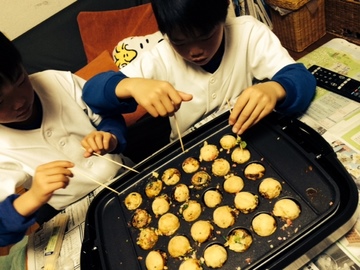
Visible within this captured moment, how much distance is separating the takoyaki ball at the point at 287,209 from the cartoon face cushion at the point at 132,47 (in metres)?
1.26

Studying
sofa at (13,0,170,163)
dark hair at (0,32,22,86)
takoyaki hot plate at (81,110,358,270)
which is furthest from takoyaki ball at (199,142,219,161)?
sofa at (13,0,170,163)

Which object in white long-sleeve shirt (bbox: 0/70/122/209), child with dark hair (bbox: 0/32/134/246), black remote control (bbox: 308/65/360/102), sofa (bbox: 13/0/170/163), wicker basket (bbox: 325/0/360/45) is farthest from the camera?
sofa (bbox: 13/0/170/163)

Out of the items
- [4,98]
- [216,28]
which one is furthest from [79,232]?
[216,28]

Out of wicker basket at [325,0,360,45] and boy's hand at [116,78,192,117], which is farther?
wicker basket at [325,0,360,45]

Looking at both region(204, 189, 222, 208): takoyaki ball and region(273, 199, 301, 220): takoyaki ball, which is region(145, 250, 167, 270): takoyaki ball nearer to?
region(204, 189, 222, 208): takoyaki ball

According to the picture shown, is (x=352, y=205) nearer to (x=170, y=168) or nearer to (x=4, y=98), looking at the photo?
(x=170, y=168)

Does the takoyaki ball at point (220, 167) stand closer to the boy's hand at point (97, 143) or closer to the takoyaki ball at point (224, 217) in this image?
the takoyaki ball at point (224, 217)

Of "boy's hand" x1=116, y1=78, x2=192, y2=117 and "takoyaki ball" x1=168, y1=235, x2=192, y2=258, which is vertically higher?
"boy's hand" x1=116, y1=78, x2=192, y2=117

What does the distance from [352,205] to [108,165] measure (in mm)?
891

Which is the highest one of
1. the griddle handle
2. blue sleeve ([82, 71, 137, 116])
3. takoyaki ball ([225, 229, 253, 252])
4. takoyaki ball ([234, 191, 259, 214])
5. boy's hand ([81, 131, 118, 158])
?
blue sleeve ([82, 71, 137, 116])

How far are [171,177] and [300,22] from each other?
1375 mm

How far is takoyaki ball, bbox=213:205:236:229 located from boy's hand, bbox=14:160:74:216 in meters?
0.39

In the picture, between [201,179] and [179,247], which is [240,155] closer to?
[201,179]

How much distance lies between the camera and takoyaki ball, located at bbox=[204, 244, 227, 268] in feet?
2.52
